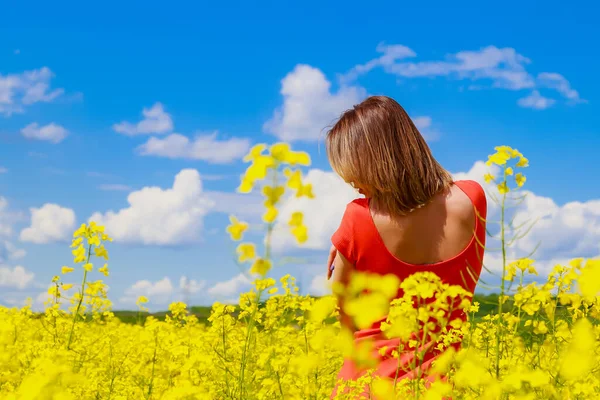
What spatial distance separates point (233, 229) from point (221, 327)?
8.17 ft

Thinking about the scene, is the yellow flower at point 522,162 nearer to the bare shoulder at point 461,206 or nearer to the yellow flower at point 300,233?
the bare shoulder at point 461,206

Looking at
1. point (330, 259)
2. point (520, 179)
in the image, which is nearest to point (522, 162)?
point (520, 179)

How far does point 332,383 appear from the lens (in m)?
3.75

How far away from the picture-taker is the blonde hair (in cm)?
250

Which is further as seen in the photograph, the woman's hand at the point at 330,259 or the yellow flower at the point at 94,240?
the yellow flower at the point at 94,240

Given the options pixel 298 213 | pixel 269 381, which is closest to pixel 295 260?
pixel 298 213

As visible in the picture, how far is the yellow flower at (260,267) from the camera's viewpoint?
62.4 inches

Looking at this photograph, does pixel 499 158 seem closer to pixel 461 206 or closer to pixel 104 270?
pixel 461 206

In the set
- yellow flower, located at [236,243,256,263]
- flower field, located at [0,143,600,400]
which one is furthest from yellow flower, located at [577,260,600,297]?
yellow flower, located at [236,243,256,263]

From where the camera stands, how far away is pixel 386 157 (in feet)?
8.38

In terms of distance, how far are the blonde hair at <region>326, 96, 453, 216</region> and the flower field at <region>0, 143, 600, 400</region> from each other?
11.8 inches

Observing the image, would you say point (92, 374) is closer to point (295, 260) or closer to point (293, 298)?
point (293, 298)

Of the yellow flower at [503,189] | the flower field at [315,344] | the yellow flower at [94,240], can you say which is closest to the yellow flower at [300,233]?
the flower field at [315,344]

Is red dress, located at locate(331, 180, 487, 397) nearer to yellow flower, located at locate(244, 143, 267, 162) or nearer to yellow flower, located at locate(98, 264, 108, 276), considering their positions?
yellow flower, located at locate(244, 143, 267, 162)
